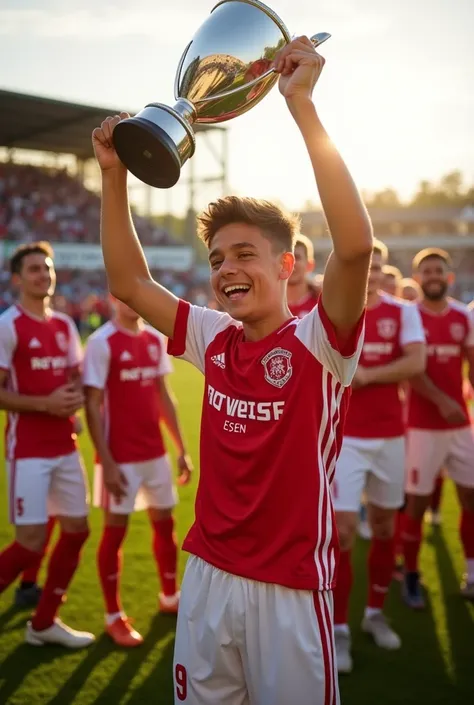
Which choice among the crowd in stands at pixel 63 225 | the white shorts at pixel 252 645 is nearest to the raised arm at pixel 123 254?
the white shorts at pixel 252 645

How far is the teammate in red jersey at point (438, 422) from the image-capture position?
4.94 m

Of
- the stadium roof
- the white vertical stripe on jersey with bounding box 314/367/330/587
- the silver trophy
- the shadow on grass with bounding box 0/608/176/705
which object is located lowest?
the shadow on grass with bounding box 0/608/176/705

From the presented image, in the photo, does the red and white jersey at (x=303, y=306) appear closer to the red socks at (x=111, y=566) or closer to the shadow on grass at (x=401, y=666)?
the red socks at (x=111, y=566)

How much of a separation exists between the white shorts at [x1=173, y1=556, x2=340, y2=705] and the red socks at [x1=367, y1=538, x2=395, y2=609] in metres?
2.28

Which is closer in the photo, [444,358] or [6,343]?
[6,343]

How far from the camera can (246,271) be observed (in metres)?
2.16

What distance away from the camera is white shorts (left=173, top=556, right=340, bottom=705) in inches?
80.6

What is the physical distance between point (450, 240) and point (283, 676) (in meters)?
56.0

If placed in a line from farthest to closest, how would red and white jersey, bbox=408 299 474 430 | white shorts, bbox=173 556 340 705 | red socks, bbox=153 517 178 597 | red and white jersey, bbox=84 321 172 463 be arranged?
1. red and white jersey, bbox=408 299 474 430
2. red socks, bbox=153 517 178 597
3. red and white jersey, bbox=84 321 172 463
4. white shorts, bbox=173 556 340 705

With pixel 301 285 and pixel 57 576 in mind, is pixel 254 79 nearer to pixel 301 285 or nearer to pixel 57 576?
pixel 301 285

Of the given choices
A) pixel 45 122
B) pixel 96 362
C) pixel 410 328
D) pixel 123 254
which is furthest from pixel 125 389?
pixel 45 122

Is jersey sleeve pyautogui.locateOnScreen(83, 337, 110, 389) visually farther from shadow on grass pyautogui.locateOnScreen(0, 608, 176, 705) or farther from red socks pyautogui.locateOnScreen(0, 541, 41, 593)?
shadow on grass pyautogui.locateOnScreen(0, 608, 176, 705)

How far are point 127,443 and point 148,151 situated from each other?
2.96m

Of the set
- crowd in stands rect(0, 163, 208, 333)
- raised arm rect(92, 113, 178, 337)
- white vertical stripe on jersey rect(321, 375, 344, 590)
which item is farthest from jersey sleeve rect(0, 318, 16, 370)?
crowd in stands rect(0, 163, 208, 333)
